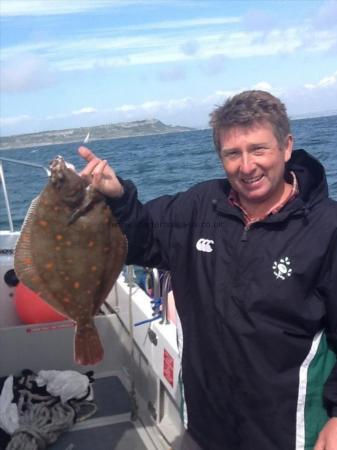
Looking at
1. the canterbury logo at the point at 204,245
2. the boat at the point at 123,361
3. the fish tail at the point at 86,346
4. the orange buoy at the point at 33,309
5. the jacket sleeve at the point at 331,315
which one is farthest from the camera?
the orange buoy at the point at 33,309

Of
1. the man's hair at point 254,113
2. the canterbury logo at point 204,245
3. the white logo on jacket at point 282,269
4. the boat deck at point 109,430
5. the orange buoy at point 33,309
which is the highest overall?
the man's hair at point 254,113

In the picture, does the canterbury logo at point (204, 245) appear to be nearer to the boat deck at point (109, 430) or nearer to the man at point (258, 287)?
the man at point (258, 287)

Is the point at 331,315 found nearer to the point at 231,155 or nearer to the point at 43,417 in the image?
the point at 231,155

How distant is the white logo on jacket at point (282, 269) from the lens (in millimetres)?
2221

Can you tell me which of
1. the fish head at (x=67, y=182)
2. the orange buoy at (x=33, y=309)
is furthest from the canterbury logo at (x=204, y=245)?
the orange buoy at (x=33, y=309)

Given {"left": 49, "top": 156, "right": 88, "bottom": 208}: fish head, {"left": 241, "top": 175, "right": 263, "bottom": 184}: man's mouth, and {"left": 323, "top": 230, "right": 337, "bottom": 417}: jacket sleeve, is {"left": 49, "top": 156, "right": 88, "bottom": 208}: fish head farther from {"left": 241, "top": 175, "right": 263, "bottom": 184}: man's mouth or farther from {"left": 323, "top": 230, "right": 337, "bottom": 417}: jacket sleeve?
{"left": 323, "top": 230, "right": 337, "bottom": 417}: jacket sleeve

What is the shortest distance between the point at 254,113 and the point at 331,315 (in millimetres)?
863

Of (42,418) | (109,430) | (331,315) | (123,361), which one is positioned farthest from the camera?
(123,361)

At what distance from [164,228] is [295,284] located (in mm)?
706

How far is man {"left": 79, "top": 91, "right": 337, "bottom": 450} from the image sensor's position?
7.25 feet

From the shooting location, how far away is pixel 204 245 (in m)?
2.50

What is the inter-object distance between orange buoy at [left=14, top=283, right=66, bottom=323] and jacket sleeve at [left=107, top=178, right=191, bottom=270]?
2.66 metres

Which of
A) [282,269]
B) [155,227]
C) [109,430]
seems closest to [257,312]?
[282,269]

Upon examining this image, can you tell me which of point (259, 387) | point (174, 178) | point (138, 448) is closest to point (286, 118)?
point (259, 387)
